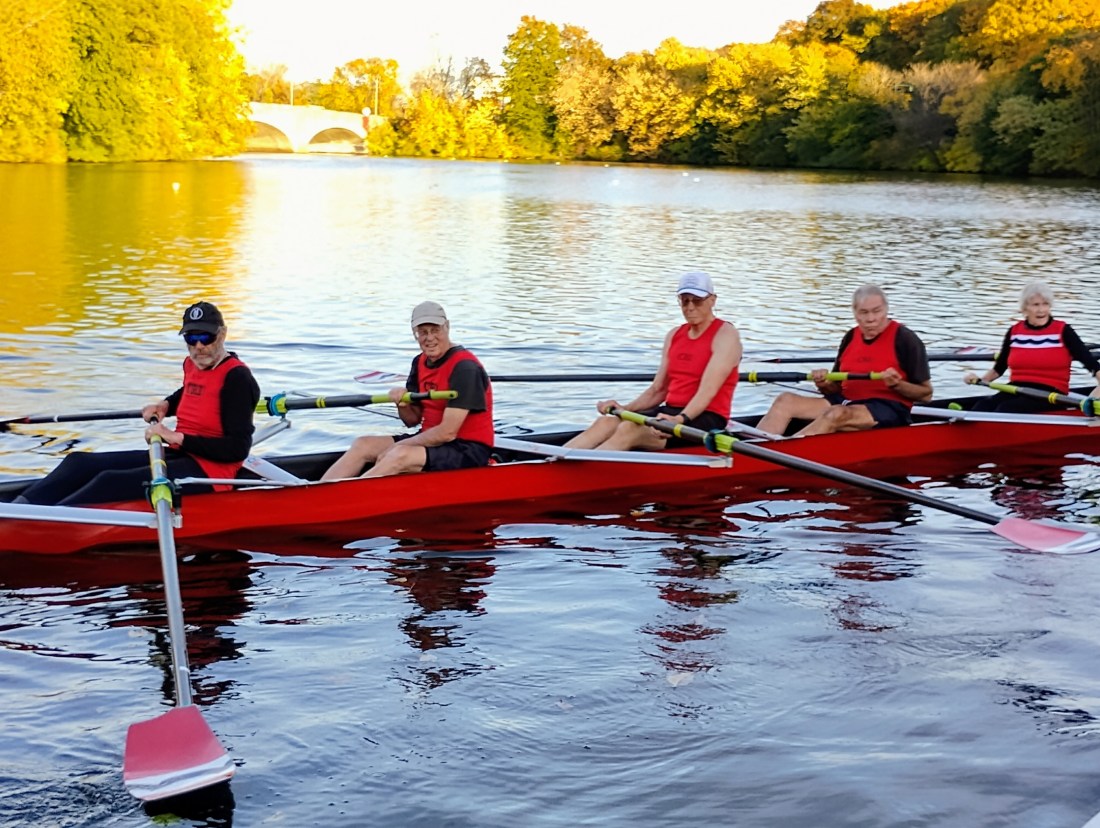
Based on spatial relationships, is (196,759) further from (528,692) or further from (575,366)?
(575,366)

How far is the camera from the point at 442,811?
5.00 m

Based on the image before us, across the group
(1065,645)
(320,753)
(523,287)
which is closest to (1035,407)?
(1065,645)

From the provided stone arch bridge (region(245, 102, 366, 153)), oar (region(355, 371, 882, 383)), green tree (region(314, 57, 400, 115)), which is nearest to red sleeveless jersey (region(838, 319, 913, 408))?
oar (region(355, 371, 882, 383))

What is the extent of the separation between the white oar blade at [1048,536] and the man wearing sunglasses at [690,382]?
2.15 metres

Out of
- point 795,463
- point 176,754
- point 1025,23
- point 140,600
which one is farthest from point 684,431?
point 1025,23

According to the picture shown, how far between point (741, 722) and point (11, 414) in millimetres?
8877

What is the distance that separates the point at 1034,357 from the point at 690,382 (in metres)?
3.53

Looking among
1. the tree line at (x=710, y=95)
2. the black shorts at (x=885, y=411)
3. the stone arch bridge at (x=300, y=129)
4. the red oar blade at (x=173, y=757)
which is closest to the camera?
the red oar blade at (x=173, y=757)

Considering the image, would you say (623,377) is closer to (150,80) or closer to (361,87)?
(150,80)

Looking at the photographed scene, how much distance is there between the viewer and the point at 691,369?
30.9ft

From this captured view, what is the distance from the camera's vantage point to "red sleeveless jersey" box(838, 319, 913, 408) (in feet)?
33.0

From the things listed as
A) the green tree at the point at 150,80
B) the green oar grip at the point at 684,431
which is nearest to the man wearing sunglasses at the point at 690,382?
the green oar grip at the point at 684,431

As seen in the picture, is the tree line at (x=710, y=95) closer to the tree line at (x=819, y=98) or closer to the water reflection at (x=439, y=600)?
the tree line at (x=819, y=98)

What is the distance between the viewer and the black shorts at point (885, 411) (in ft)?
33.7
